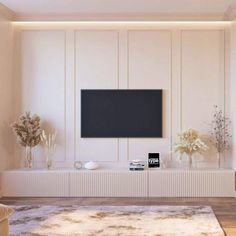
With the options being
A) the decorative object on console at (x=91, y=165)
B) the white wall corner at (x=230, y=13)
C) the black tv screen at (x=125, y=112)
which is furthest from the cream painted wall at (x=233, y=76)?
the decorative object on console at (x=91, y=165)

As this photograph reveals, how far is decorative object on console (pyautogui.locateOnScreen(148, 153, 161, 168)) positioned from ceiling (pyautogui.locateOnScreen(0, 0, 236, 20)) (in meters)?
2.19

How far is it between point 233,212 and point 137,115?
2.26 metres

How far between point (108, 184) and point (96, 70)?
1799 millimetres

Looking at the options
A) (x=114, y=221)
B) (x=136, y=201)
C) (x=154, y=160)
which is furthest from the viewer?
(x=154, y=160)

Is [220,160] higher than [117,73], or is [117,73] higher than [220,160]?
[117,73]

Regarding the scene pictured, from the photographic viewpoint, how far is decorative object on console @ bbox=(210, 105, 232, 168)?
7.09m

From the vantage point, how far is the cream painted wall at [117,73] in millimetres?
7242

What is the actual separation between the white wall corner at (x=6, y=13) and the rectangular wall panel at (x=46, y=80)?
34cm

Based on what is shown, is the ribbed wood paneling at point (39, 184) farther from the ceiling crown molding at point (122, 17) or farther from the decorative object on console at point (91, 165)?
the ceiling crown molding at point (122, 17)

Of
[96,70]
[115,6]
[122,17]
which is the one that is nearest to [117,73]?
[96,70]

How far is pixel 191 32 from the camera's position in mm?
7258

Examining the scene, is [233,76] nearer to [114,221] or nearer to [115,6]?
[115,6]

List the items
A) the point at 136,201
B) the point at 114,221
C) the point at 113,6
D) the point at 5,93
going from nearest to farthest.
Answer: the point at 114,221 → the point at 136,201 → the point at 113,6 → the point at 5,93

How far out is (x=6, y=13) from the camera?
22.8ft
